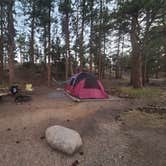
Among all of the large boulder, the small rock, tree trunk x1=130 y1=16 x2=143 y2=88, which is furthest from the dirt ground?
tree trunk x1=130 y1=16 x2=143 y2=88

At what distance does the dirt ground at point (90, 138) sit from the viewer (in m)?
3.25

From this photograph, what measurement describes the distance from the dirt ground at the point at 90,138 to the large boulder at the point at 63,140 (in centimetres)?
11

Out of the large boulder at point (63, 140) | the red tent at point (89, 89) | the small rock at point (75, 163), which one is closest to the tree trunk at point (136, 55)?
the red tent at point (89, 89)

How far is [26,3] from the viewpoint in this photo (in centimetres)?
1612

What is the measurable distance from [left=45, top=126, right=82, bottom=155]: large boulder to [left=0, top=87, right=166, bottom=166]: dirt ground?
0.11 m

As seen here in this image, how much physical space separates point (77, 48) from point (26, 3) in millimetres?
6392

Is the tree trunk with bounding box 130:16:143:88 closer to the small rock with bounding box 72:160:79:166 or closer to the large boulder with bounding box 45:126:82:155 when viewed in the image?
the large boulder with bounding box 45:126:82:155

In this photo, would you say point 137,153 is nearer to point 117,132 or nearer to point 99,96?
point 117,132

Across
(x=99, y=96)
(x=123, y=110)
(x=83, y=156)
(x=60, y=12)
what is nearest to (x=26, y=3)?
(x=60, y=12)

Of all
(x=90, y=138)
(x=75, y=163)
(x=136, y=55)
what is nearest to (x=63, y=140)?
(x=75, y=163)

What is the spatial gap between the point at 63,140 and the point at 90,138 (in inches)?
31.9

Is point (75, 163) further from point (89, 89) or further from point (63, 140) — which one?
point (89, 89)

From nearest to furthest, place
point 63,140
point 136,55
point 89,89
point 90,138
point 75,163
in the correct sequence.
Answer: point 75,163
point 63,140
point 90,138
point 89,89
point 136,55

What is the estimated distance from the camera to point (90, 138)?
418 cm
